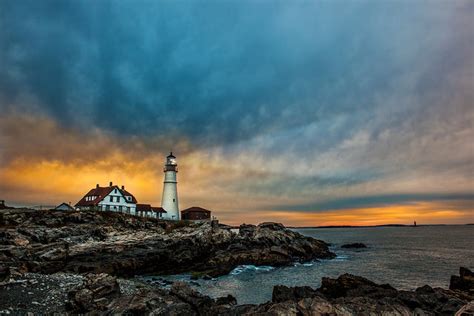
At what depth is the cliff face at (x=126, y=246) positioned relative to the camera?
31438 millimetres

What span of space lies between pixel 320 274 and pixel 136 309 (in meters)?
26.7

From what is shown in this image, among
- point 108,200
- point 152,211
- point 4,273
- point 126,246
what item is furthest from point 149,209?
point 4,273

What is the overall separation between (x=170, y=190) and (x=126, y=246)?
3611cm

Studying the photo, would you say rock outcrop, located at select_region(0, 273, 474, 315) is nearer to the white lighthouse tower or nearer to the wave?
the wave

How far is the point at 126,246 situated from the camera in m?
37.4

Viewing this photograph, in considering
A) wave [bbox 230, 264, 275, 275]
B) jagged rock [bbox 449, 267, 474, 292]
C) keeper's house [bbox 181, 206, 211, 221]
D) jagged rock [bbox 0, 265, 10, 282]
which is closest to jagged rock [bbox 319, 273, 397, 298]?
jagged rock [bbox 449, 267, 474, 292]

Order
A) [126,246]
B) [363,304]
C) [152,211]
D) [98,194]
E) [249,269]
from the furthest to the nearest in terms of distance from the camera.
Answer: [152,211]
[98,194]
[249,269]
[126,246]
[363,304]

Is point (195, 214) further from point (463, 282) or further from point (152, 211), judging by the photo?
point (463, 282)

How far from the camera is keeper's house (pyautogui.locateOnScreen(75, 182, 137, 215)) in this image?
215 feet

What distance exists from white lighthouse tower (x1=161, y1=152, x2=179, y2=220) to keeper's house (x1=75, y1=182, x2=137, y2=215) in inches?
273

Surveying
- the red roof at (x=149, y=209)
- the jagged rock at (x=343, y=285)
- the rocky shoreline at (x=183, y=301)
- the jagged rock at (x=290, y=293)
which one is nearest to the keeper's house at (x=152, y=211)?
the red roof at (x=149, y=209)

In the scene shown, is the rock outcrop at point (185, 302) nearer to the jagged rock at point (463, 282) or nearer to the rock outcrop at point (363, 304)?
the rock outcrop at point (363, 304)

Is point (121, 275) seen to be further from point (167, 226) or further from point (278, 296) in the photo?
point (167, 226)

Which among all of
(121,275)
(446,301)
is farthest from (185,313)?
(121,275)
